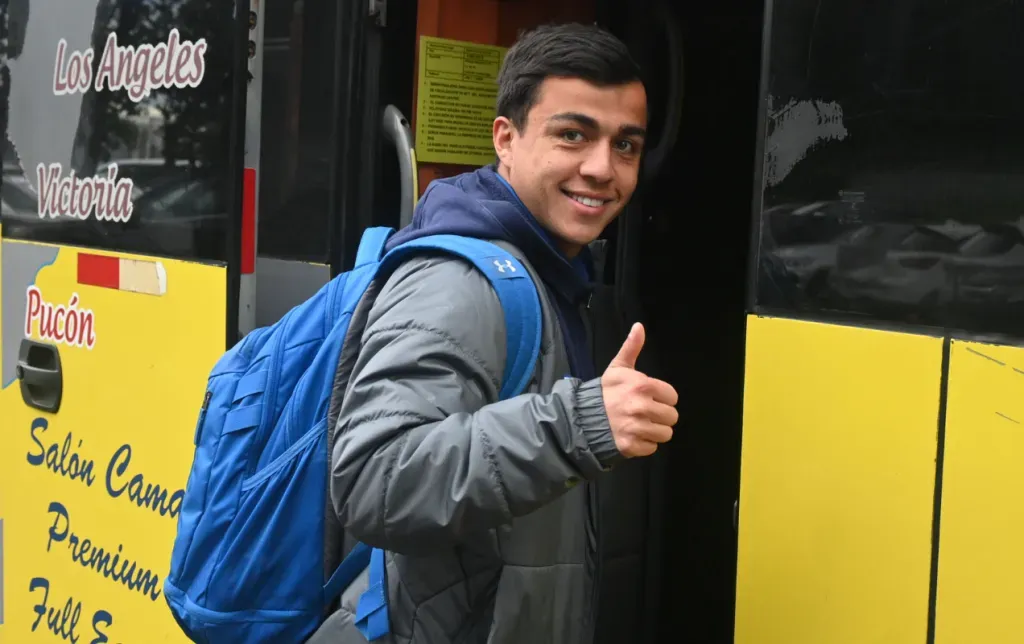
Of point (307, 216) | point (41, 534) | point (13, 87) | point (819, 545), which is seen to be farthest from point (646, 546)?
point (13, 87)

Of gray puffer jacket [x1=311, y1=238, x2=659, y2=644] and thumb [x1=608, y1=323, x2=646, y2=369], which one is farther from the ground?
thumb [x1=608, y1=323, x2=646, y2=369]

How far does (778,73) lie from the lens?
1441 millimetres

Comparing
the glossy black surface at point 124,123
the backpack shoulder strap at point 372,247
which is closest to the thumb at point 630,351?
the backpack shoulder strap at point 372,247

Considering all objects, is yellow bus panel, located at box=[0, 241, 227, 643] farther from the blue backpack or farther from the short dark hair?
the short dark hair

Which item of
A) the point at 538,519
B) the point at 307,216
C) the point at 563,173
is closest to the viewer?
the point at 538,519

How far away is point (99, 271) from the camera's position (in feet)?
8.28

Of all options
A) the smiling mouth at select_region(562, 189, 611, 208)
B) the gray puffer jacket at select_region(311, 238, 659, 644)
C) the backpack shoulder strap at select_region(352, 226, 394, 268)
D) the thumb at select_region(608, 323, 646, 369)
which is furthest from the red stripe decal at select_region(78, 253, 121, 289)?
the thumb at select_region(608, 323, 646, 369)

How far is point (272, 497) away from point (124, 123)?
1.25 metres

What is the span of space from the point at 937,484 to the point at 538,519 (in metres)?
0.47

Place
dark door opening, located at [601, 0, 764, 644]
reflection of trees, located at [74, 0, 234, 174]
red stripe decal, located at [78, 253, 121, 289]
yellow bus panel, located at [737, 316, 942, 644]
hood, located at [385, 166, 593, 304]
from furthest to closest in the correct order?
dark door opening, located at [601, 0, 764, 644] → red stripe decal, located at [78, 253, 121, 289] → reflection of trees, located at [74, 0, 234, 174] → hood, located at [385, 166, 593, 304] → yellow bus panel, located at [737, 316, 942, 644]

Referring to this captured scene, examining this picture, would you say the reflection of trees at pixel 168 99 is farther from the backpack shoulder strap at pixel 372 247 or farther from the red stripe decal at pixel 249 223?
the backpack shoulder strap at pixel 372 247

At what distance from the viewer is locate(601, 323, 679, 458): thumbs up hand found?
1.18 meters

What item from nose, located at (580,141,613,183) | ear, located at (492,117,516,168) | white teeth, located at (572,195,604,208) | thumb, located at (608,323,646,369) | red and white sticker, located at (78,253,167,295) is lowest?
thumb, located at (608,323,646,369)

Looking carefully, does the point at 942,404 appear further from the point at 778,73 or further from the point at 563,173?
the point at 563,173
